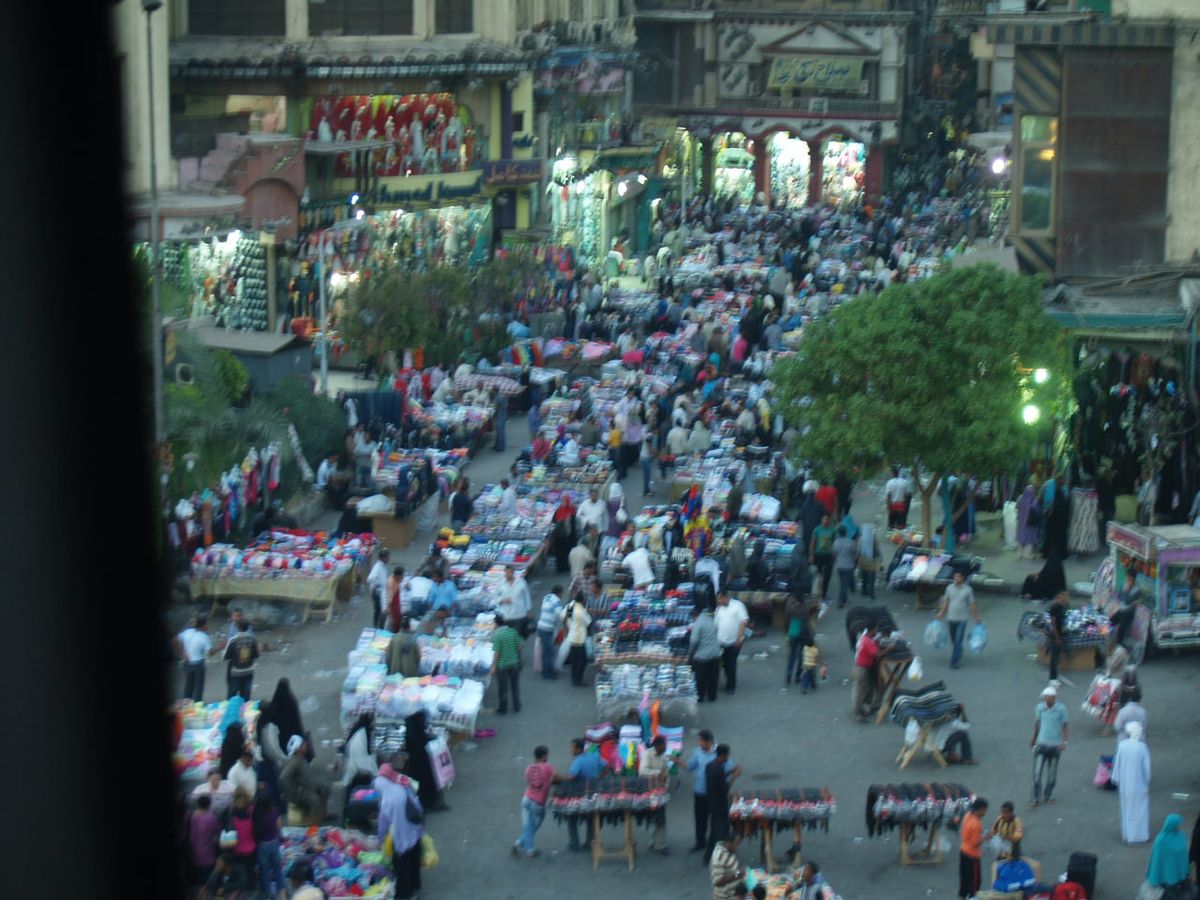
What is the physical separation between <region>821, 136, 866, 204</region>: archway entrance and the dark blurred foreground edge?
1447 inches

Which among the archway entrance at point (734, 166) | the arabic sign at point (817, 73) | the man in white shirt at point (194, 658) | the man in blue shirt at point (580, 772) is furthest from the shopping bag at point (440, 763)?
the arabic sign at point (817, 73)

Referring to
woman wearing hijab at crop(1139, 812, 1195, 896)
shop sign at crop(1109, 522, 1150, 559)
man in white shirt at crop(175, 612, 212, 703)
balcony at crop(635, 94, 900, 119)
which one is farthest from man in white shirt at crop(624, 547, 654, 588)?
balcony at crop(635, 94, 900, 119)

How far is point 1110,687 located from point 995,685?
1.84m

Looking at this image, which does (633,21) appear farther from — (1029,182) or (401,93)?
(1029,182)

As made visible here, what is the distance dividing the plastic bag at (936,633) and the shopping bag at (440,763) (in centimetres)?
593

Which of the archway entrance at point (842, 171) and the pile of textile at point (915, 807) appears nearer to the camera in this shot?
the pile of textile at point (915, 807)

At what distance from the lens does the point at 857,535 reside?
82.1 ft

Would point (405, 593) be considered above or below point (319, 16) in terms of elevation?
below

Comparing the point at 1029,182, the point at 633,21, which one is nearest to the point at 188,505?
the point at 1029,182

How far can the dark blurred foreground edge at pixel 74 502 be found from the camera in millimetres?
17031

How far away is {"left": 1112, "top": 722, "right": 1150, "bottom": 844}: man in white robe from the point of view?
1736cm

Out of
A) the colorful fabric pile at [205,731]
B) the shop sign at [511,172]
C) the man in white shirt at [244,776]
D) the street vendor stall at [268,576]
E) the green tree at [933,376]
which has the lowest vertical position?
the colorful fabric pile at [205,731]

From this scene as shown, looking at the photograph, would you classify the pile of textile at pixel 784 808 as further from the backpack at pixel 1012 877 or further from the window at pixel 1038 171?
the window at pixel 1038 171

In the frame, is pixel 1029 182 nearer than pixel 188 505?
No
